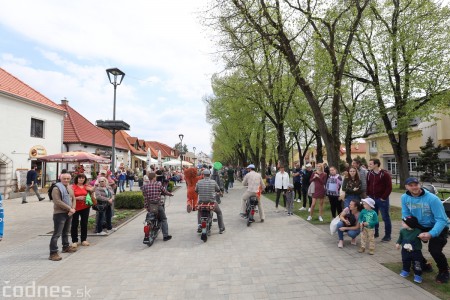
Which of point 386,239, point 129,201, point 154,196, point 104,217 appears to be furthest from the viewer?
point 129,201

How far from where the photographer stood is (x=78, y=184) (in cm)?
661

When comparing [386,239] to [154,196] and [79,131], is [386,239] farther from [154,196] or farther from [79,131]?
[79,131]

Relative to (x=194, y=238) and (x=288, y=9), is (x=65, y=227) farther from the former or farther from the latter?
(x=288, y=9)

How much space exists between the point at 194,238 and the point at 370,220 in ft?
13.9

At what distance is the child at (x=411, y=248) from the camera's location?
4.22m

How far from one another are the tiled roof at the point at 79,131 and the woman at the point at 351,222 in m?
23.3

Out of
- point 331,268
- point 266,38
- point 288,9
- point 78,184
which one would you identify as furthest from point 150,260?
point 288,9

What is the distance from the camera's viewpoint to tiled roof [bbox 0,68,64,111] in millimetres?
16578

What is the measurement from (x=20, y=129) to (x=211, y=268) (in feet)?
58.6

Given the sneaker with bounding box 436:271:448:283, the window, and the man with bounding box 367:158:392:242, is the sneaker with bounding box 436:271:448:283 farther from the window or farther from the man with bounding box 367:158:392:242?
the window

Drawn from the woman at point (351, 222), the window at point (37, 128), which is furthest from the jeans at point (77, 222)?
the window at point (37, 128)

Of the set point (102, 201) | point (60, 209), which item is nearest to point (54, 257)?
point (60, 209)

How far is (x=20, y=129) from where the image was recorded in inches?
669

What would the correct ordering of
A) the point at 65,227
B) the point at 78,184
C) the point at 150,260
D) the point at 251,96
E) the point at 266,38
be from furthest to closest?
the point at 251,96, the point at 266,38, the point at 78,184, the point at 65,227, the point at 150,260
